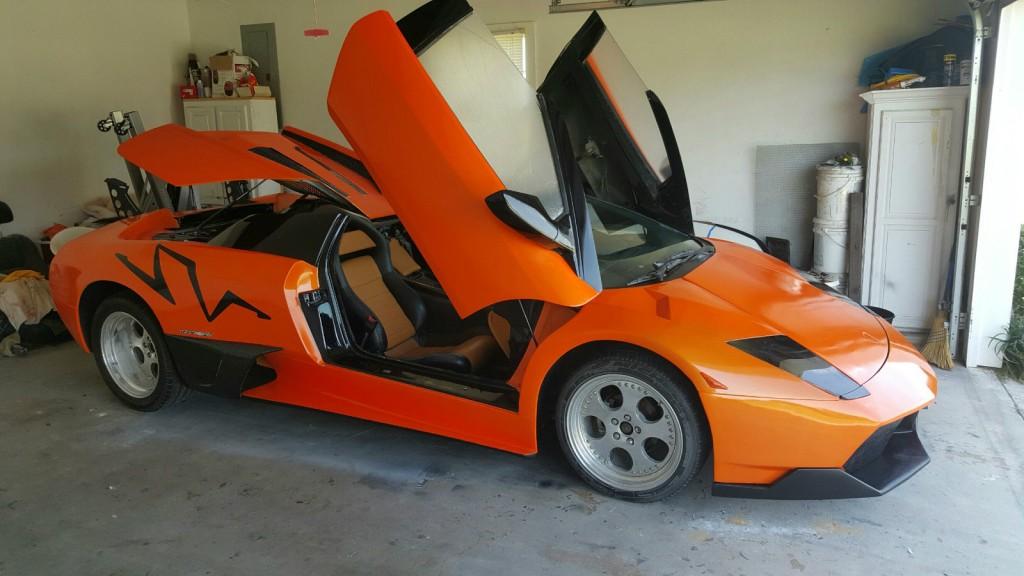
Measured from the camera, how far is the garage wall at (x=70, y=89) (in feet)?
20.4

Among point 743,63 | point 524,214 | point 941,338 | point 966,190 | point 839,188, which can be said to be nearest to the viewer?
point 524,214

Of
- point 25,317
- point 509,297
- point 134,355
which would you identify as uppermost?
point 509,297

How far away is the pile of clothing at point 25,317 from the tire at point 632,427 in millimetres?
4147

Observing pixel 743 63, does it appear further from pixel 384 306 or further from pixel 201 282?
pixel 201 282

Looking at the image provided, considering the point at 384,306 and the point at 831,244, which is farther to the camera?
the point at 831,244

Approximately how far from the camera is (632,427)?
252cm

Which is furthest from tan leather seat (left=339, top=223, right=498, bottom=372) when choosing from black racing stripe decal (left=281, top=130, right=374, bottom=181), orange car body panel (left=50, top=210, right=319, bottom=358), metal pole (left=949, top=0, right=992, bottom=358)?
metal pole (left=949, top=0, right=992, bottom=358)

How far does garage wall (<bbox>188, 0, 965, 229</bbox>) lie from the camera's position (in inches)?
220

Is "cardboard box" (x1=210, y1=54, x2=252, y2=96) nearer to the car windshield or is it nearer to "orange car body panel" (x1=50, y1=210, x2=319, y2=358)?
"orange car body panel" (x1=50, y1=210, x2=319, y2=358)

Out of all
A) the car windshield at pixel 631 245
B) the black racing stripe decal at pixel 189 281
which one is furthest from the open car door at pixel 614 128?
the black racing stripe decal at pixel 189 281

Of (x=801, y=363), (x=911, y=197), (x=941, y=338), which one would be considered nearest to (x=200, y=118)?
(x=911, y=197)

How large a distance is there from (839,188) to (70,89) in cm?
709

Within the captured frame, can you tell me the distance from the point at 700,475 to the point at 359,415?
1.47 m

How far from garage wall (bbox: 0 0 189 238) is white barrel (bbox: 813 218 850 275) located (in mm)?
6891
